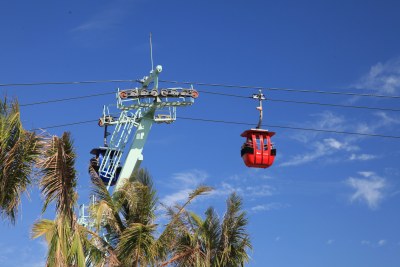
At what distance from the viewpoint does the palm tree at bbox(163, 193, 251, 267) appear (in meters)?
24.8

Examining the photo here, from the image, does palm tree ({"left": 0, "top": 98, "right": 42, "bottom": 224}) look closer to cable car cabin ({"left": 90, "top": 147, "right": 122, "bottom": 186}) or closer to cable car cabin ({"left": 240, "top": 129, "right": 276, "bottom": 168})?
cable car cabin ({"left": 240, "top": 129, "right": 276, "bottom": 168})

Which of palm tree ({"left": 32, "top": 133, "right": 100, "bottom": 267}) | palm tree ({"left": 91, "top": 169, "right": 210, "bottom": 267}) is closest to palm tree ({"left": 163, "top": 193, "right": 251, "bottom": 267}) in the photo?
palm tree ({"left": 91, "top": 169, "right": 210, "bottom": 267})

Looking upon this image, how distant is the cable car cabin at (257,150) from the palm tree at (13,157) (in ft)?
33.9

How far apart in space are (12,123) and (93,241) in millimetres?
9122

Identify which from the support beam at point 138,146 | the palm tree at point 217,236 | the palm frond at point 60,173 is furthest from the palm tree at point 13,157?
the support beam at point 138,146

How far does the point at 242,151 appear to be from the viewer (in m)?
22.9

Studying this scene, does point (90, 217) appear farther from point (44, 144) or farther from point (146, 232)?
point (44, 144)

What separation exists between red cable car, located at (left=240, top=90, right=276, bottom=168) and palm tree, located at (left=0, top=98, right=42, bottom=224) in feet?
33.9

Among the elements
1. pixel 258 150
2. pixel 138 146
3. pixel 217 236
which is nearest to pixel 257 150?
pixel 258 150

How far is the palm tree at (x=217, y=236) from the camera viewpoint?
24.8 metres

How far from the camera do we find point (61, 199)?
14047 millimetres

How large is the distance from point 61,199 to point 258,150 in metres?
9.96

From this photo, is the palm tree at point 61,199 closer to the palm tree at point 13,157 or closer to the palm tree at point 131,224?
the palm tree at point 13,157

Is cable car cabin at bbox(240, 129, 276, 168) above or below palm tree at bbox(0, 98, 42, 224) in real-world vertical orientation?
above
